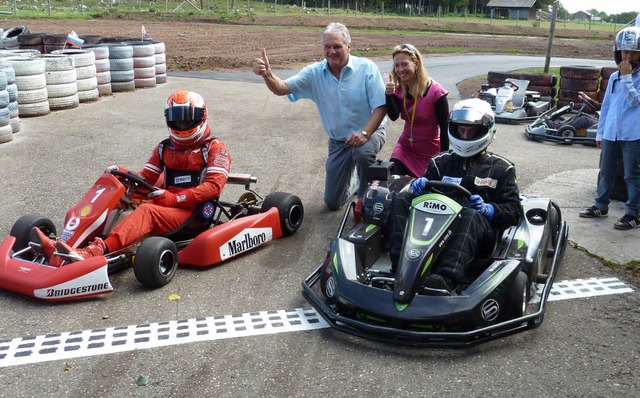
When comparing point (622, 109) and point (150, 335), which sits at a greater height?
point (622, 109)

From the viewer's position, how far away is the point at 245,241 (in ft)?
18.7

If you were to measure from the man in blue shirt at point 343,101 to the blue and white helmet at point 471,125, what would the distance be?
1.48 meters

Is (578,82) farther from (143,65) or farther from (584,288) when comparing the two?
(143,65)

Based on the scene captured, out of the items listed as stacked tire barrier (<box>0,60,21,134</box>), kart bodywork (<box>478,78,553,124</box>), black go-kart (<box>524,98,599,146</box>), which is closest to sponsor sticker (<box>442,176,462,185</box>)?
black go-kart (<box>524,98,599,146</box>)

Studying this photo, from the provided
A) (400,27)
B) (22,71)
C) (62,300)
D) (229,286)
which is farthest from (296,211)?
(400,27)

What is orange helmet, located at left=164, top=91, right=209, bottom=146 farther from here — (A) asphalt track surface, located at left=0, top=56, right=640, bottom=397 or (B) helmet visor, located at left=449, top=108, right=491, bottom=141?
(B) helmet visor, located at left=449, top=108, right=491, bottom=141

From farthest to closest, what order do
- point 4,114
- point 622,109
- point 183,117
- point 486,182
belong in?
point 4,114 → point 622,109 → point 183,117 → point 486,182

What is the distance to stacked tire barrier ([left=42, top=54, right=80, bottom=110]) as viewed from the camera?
1172cm

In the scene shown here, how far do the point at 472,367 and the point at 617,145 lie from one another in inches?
140

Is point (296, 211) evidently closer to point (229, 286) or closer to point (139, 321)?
point (229, 286)

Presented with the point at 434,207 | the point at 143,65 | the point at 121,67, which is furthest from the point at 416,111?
the point at 143,65

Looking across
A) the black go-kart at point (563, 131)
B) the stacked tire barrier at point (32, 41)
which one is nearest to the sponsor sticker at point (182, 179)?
the black go-kart at point (563, 131)

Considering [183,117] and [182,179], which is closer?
[183,117]

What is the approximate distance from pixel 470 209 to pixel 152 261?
2.21 m
